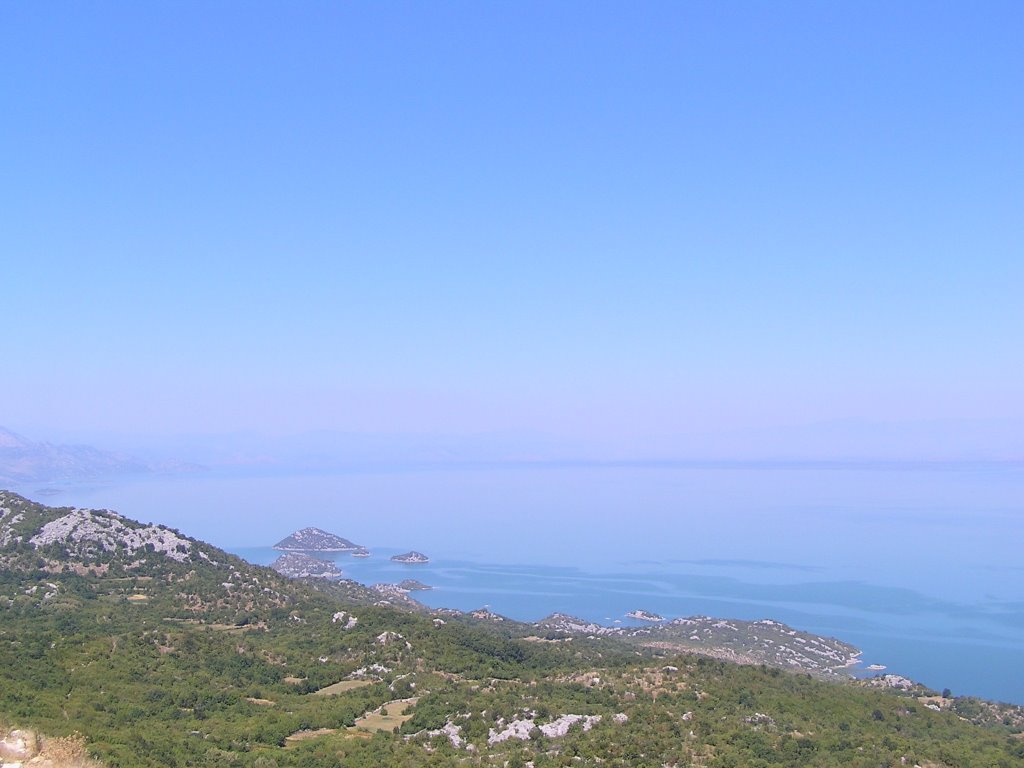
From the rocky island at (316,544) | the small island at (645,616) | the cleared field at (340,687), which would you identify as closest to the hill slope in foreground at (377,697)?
the cleared field at (340,687)

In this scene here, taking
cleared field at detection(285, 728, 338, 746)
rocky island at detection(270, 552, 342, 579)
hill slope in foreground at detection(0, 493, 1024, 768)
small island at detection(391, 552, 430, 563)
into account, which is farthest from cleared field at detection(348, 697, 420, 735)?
small island at detection(391, 552, 430, 563)

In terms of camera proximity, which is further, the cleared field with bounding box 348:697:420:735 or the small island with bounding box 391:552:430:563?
the small island with bounding box 391:552:430:563

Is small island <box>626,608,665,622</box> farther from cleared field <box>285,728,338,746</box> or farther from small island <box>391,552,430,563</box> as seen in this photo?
cleared field <box>285,728,338,746</box>

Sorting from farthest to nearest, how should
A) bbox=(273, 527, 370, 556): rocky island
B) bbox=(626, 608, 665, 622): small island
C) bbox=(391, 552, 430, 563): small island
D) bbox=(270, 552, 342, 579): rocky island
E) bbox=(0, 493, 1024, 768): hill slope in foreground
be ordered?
bbox=(273, 527, 370, 556): rocky island
bbox=(391, 552, 430, 563): small island
bbox=(270, 552, 342, 579): rocky island
bbox=(626, 608, 665, 622): small island
bbox=(0, 493, 1024, 768): hill slope in foreground

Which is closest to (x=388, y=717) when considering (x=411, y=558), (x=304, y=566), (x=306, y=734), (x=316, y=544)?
(x=306, y=734)

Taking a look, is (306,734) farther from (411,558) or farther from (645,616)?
(411,558)

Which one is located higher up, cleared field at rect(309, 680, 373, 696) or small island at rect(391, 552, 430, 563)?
cleared field at rect(309, 680, 373, 696)

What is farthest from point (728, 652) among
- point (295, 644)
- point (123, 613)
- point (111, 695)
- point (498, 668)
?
point (111, 695)

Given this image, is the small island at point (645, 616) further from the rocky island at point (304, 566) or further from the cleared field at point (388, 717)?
the cleared field at point (388, 717)
